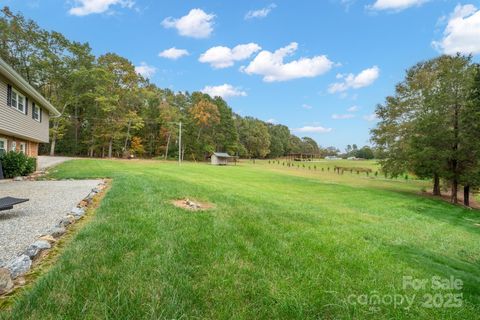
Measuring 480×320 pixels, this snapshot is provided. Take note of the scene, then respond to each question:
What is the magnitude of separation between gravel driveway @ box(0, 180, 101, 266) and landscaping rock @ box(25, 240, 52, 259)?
240 mm

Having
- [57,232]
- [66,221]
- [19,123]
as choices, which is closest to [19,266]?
[57,232]

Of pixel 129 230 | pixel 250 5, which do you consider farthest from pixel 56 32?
pixel 129 230

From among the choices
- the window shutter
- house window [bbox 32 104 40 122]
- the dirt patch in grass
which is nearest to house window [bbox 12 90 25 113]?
the window shutter

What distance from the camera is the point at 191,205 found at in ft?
21.4

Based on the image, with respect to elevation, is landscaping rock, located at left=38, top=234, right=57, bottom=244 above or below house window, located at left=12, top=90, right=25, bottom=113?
below

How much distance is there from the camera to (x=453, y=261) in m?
4.91

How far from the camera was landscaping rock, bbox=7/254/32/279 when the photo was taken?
273cm

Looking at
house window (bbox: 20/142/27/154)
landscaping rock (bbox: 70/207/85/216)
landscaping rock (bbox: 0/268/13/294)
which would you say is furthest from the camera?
house window (bbox: 20/142/27/154)

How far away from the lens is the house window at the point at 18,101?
1247 centimetres

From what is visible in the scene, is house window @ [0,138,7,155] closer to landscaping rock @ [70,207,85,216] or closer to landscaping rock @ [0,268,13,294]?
landscaping rock @ [70,207,85,216]

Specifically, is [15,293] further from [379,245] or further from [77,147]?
[77,147]

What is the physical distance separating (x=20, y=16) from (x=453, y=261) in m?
45.4

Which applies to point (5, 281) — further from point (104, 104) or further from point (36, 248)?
point (104, 104)

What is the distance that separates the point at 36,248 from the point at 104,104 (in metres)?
40.6
